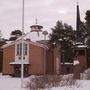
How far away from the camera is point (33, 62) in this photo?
179 ft

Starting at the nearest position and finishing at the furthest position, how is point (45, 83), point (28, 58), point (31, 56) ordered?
point (45, 83), point (31, 56), point (28, 58)

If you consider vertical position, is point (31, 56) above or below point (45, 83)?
above

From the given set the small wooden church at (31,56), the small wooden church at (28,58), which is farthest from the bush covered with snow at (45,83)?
the small wooden church at (28,58)

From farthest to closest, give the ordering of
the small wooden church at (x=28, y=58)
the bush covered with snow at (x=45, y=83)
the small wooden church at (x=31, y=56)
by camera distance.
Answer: the small wooden church at (x=28, y=58) < the small wooden church at (x=31, y=56) < the bush covered with snow at (x=45, y=83)

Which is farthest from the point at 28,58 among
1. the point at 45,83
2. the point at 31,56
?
the point at 45,83

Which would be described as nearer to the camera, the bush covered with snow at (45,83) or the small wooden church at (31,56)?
the bush covered with snow at (45,83)

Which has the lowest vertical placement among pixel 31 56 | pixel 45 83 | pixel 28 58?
pixel 45 83

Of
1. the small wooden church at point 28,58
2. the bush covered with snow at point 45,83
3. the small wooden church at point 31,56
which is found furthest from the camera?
the small wooden church at point 28,58

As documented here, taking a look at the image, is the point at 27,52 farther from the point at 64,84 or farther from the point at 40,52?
the point at 64,84

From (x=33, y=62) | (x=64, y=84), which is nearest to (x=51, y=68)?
(x=33, y=62)

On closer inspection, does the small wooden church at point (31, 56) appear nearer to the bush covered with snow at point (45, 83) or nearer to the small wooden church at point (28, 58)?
the small wooden church at point (28, 58)

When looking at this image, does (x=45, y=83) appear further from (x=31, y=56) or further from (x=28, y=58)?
(x=28, y=58)

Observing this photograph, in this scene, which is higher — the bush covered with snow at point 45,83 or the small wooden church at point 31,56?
the small wooden church at point 31,56

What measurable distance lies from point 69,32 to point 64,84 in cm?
4996
